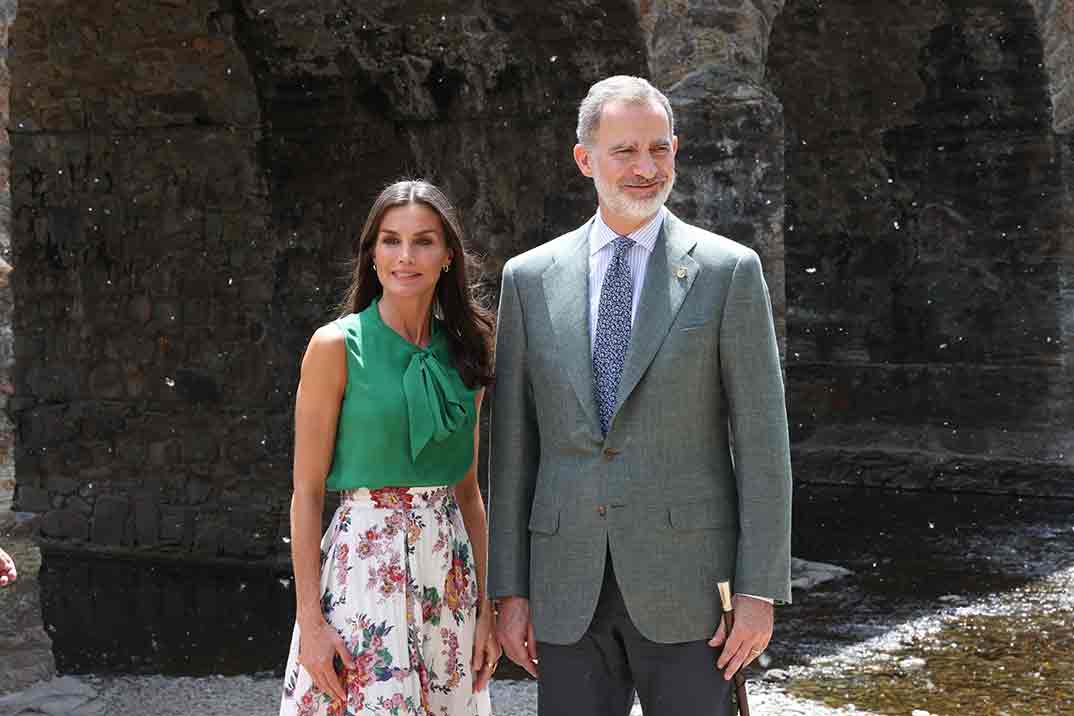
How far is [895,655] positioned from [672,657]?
11.6 feet

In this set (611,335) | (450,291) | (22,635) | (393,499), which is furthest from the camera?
(22,635)

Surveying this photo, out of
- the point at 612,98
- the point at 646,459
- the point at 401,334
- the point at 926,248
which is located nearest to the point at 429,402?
the point at 401,334

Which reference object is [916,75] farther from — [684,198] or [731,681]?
[731,681]

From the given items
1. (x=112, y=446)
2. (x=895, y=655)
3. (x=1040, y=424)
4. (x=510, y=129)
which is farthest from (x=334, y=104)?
(x=1040, y=424)

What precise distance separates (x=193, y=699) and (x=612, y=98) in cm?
312

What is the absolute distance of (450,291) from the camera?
2.85m

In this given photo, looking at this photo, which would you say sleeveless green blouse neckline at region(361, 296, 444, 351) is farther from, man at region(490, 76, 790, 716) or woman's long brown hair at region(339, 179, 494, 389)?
man at region(490, 76, 790, 716)

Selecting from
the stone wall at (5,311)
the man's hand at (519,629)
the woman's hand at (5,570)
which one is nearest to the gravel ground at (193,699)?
the stone wall at (5,311)

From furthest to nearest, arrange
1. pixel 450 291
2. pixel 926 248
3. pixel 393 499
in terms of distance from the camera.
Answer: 1. pixel 926 248
2. pixel 450 291
3. pixel 393 499

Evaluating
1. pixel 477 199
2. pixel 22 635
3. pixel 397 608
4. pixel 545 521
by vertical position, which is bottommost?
pixel 22 635

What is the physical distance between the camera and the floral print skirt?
2.65 meters

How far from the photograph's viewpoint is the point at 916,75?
34.0 ft

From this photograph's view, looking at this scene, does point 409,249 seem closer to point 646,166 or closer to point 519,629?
point 646,166

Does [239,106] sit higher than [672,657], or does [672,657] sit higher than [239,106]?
[239,106]
